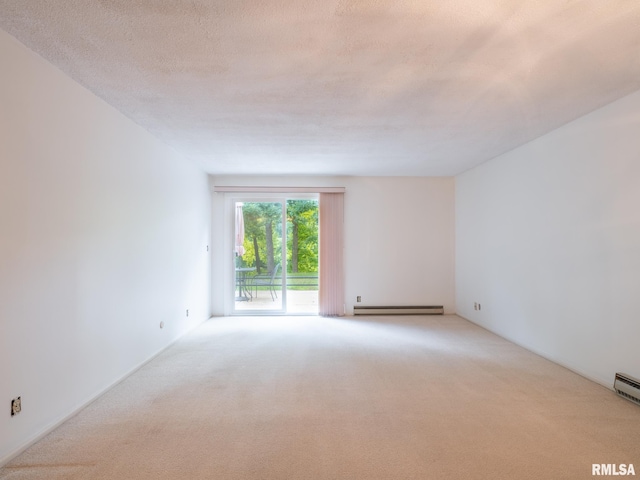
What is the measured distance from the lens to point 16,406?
1959mm

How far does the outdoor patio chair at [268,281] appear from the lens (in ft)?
19.4

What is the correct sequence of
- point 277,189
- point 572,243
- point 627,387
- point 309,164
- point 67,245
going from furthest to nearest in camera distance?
point 277,189, point 309,164, point 572,243, point 627,387, point 67,245

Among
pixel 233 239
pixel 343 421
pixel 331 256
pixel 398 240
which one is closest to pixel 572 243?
pixel 343 421

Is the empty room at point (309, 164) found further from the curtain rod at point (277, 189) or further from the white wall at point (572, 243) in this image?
the curtain rod at point (277, 189)

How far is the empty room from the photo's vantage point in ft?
6.08

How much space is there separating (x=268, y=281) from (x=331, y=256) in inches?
46.3

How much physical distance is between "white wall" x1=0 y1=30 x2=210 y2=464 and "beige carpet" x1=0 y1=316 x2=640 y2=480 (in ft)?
0.97

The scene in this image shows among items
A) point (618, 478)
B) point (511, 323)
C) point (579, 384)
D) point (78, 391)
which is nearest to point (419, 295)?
point (511, 323)

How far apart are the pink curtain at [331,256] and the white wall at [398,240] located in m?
0.15

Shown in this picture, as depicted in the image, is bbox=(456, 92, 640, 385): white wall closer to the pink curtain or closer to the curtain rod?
the pink curtain

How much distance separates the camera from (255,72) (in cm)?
222

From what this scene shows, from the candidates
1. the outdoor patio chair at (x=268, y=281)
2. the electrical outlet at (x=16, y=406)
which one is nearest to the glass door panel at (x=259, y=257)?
the outdoor patio chair at (x=268, y=281)

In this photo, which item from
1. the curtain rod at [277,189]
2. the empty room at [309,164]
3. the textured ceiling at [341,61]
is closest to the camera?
the textured ceiling at [341,61]

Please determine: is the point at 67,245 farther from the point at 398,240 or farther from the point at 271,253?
the point at 398,240
